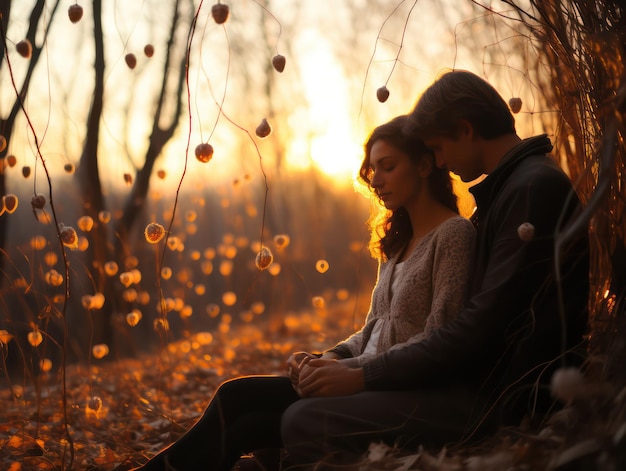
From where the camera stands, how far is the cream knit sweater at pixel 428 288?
1.92 meters

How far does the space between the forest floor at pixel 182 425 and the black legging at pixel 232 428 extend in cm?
33

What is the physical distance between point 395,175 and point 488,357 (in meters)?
0.62

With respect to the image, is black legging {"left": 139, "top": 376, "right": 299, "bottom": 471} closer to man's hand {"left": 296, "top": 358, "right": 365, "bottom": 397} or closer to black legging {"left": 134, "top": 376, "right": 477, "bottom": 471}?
black legging {"left": 134, "top": 376, "right": 477, "bottom": 471}

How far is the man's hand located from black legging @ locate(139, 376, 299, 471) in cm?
18

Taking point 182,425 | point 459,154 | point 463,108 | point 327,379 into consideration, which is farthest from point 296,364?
point 182,425

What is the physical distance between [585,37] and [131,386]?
3.26 m

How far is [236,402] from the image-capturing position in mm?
2057

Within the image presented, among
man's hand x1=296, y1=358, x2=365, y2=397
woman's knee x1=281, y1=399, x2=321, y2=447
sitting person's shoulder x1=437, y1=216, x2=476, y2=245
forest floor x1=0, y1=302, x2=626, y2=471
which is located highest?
sitting person's shoulder x1=437, y1=216, x2=476, y2=245

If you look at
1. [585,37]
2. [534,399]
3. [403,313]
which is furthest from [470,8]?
[534,399]

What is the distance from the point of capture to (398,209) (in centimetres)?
234

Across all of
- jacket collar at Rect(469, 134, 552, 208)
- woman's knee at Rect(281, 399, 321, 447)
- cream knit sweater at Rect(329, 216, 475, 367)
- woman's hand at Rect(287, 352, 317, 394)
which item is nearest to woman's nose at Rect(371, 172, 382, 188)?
cream knit sweater at Rect(329, 216, 475, 367)

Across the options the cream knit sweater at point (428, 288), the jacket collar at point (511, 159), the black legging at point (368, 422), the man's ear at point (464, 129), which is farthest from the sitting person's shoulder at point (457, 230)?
the black legging at point (368, 422)

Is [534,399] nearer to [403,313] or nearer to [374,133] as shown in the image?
[403,313]

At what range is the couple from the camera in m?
1.77
